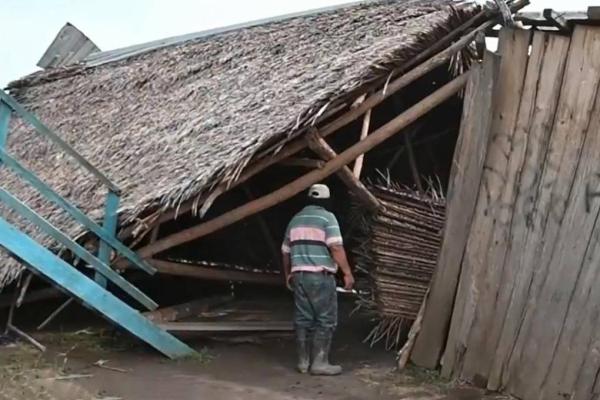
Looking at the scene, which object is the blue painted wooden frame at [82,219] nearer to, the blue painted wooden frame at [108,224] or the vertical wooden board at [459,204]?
the blue painted wooden frame at [108,224]

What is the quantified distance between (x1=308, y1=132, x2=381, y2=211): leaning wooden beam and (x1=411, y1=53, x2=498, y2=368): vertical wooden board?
0.76 meters

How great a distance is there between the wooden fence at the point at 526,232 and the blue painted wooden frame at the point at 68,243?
229cm

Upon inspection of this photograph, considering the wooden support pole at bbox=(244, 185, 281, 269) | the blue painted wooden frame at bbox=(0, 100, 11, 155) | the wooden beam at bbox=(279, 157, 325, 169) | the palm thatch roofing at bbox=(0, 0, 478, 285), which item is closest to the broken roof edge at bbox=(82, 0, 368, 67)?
the palm thatch roofing at bbox=(0, 0, 478, 285)

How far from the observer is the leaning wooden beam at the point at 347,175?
22.9ft

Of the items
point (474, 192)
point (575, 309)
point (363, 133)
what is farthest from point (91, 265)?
point (575, 309)

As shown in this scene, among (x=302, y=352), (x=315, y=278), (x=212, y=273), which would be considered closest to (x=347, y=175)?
(x=315, y=278)

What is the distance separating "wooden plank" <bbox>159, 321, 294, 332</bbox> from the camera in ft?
23.9

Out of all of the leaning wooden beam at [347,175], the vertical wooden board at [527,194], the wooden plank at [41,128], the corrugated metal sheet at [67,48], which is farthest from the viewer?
the corrugated metal sheet at [67,48]

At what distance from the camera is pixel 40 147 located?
9930 millimetres

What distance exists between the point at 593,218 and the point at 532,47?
1.27m

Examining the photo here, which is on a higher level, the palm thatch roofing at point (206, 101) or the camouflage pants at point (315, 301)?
the palm thatch roofing at point (206, 101)

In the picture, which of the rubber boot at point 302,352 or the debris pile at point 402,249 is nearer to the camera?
the rubber boot at point 302,352

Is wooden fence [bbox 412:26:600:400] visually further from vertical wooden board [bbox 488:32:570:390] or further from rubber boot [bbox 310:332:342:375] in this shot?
rubber boot [bbox 310:332:342:375]

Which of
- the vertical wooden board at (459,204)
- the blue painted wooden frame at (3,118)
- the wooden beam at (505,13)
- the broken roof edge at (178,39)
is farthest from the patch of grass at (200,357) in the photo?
the broken roof edge at (178,39)
